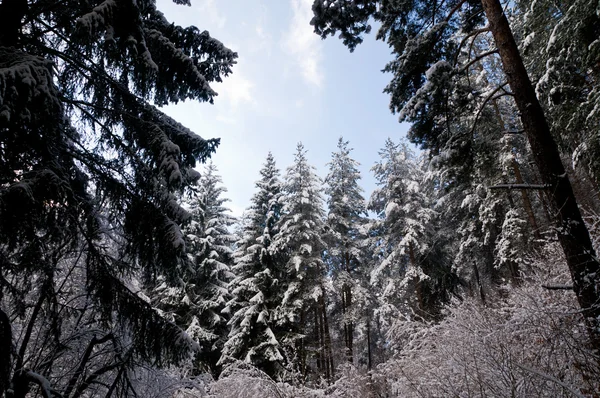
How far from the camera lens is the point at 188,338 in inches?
192

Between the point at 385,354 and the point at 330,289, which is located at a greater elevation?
the point at 330,289

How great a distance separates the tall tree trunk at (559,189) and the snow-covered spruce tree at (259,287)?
12617 mm

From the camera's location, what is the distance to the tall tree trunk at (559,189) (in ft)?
11.4

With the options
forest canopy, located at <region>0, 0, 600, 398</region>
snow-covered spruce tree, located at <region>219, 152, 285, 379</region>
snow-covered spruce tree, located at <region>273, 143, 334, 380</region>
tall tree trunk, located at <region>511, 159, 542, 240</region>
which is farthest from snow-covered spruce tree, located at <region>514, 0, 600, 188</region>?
snow-covered spruce tree, located at <region>219, 152, 285, 379</region>

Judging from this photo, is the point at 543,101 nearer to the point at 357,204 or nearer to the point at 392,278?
the point at 392,278

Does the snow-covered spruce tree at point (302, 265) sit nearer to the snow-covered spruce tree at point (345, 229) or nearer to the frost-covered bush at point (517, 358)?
the snow-covered spruce tree at point (345, 229)

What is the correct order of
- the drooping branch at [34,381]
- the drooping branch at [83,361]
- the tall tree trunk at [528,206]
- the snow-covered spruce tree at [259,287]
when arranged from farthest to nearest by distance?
the snow-covered spruce tree at [259,287] < the tall tree trunk at [528,206] < the drooping branch at [83,361] < the drooping branch at [34,381]

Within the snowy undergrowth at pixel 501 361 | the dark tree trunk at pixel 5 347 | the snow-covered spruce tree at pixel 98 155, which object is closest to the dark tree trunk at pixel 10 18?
the snow-covered spruce tree at pixel 98 155

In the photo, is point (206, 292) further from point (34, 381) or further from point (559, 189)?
point (559, 189)

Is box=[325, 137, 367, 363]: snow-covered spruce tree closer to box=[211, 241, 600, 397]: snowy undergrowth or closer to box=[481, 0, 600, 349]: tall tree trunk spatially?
box=[211, 241, 600, 397]: snowy undergrowth

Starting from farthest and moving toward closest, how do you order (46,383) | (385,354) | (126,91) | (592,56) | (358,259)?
1. (385,354)
2. (358,259)
3. (592,56)
4. (126,91)
5. (46,383)

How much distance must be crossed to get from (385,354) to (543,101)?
66.6 feet

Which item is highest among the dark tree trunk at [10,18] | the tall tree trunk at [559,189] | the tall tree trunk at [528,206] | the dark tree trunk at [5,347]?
the tall tree trunk at [528,206]

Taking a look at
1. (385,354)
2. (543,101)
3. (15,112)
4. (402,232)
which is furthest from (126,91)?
(385,354)
